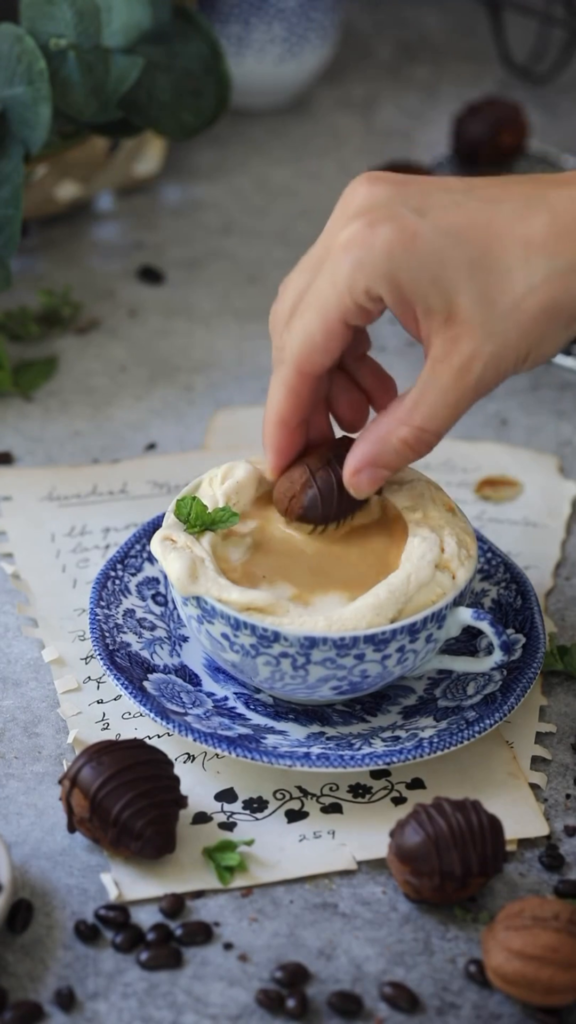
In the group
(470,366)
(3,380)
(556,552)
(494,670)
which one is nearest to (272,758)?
(494,670)

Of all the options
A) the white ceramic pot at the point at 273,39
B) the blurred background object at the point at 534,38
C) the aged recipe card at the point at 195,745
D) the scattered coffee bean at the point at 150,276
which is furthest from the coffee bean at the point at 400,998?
the blurred background object at the point at 534,38

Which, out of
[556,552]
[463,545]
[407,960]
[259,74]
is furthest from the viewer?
[259,74]

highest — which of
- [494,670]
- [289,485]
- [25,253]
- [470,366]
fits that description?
[470,366]

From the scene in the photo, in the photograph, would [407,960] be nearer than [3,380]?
Yes

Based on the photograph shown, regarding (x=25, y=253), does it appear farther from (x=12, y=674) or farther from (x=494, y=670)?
(x=494, y=670)

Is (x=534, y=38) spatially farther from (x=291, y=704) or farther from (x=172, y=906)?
(x=172, y=906)

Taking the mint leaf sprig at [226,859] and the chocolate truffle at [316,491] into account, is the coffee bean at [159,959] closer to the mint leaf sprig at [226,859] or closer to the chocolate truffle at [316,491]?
the mint leaf sprig at [226,859]
